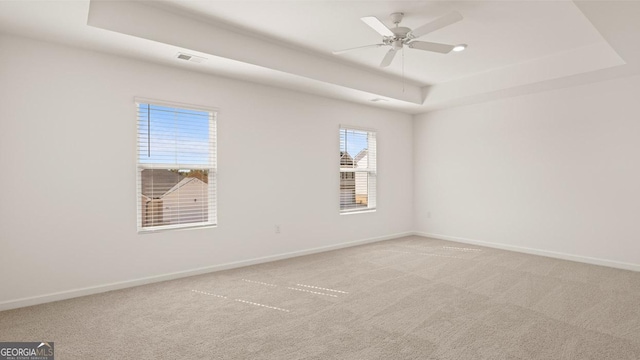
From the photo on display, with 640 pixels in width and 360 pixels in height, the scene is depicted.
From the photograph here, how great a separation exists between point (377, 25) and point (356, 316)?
2511 millimetres

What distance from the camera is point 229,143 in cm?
436

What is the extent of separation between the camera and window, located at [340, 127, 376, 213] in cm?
578

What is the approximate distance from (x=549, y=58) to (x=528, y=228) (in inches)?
98.8

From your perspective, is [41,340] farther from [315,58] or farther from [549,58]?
[549,58]

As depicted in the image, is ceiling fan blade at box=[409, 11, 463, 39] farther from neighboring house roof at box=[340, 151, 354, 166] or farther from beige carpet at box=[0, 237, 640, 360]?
neighboring house roof at box=[340, 151, 354, 166]

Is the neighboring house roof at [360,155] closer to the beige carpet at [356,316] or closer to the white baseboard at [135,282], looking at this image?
the white baseboard at [135,282]

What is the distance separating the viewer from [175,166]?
3977 mm

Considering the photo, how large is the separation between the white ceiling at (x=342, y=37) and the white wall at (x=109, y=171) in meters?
0.28

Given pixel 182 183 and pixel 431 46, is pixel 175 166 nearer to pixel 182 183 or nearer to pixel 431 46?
pixel 182 183

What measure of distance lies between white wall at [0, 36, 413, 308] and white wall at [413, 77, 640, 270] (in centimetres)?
276

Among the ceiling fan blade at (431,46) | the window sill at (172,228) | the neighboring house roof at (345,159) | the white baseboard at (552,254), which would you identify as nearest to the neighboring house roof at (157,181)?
the window sill at (172,228)

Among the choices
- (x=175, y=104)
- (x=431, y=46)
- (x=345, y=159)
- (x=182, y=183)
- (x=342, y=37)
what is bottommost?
(x=182, y=183)
